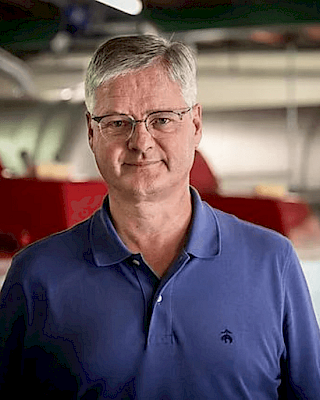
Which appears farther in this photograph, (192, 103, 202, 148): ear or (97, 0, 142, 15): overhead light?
(97, 0, 142, 15): overhead light

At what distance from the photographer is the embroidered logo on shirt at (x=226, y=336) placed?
1104 mm

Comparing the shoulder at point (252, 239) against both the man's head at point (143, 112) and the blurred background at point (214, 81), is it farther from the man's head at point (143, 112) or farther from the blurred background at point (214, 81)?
the blurred background at point (214, 81)

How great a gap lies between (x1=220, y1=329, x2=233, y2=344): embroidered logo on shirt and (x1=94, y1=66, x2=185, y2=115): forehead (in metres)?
0.37

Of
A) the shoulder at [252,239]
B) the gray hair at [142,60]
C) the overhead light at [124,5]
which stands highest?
the overhead light at [124,5]

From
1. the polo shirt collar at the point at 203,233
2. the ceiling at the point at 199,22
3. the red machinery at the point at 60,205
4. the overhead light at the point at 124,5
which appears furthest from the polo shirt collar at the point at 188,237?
the ceiling at the point at 199,22

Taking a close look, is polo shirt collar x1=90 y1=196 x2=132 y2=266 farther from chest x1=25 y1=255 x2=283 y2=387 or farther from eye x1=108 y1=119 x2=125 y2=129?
eye x1=108 y1=119 x2=125 y2=129

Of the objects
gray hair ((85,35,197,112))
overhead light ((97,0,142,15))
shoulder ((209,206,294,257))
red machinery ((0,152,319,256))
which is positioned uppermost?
overhead light ((97,0,142,15))

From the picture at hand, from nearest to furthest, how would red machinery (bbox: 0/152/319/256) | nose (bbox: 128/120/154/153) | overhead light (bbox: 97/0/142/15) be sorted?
1. nose (bbox: 128/120/154/153)
2. overhead light (bbox: 97/0/142/15)
3. red machinery (bbox: 0/152/319/256)

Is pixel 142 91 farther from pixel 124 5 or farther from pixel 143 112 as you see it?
pixel 124 5

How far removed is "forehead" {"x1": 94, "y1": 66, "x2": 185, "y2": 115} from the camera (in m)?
1.09

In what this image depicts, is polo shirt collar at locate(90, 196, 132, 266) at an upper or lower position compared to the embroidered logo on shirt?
upper

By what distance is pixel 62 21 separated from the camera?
11.7 ft

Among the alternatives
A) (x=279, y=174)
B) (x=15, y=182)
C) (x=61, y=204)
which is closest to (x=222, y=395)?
(x=61, y=204)

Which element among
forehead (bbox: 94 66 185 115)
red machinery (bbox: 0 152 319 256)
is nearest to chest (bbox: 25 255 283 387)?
forehead (bbox: 94 66 185 115)
